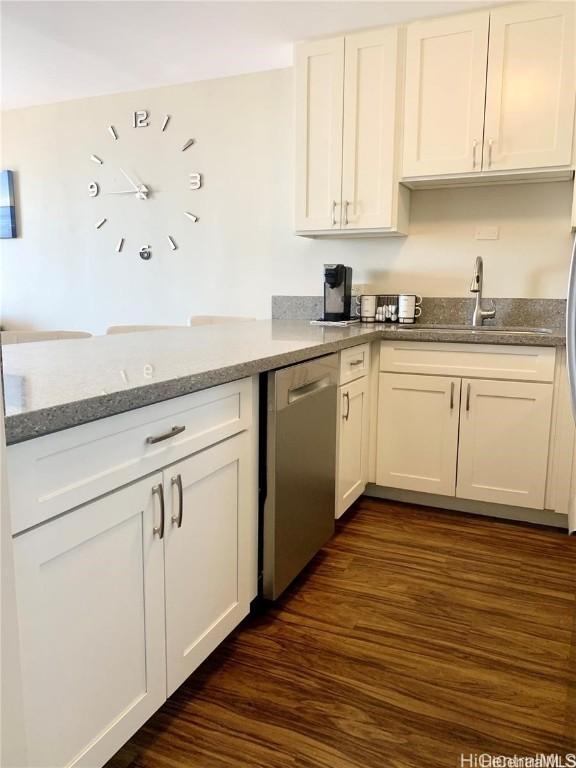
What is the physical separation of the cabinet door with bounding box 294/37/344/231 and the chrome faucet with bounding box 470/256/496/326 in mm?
749

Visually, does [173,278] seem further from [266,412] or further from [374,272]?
[266,412]

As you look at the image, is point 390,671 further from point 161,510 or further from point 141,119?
point 141,119

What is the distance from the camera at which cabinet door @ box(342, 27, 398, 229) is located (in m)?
2.77

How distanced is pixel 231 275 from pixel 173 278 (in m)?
0.45

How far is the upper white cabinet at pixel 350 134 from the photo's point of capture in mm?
2795

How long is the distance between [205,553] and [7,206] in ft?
12.9

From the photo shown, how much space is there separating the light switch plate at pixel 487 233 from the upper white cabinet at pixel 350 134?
389mm

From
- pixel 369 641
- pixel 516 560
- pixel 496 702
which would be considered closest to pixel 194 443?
pixel 369 641

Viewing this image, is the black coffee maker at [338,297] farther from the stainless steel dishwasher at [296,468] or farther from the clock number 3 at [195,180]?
the clock number 3 at [195,180]

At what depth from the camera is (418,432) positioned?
2770mm

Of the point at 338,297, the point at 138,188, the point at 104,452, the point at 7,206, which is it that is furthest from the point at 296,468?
the point at 7,206

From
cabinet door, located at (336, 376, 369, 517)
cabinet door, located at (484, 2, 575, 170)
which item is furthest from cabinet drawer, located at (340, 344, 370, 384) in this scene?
cabinet door, located at (484, 2, 575, 170)

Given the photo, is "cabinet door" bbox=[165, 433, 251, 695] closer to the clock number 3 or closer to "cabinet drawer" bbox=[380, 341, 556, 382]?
"cabinet drawer" bbox=[380, 341, 556, 382]

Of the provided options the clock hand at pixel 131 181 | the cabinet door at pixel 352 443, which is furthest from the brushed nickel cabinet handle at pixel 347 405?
the clock hand at pixel 131 181
